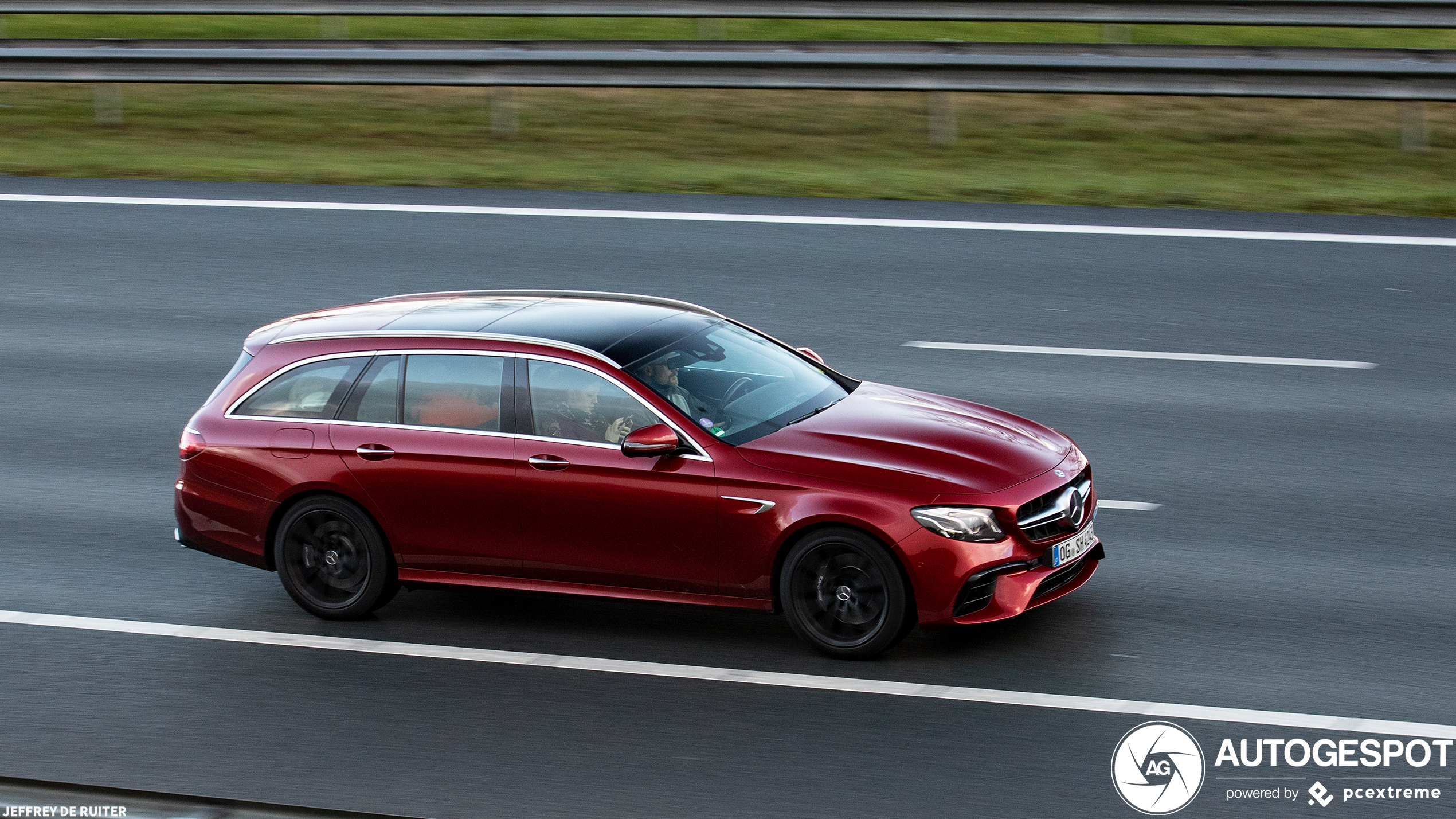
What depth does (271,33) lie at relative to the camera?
21328mm

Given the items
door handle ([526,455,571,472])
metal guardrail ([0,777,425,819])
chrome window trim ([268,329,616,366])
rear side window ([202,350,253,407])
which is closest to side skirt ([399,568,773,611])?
door handle ([526,455,571,472])

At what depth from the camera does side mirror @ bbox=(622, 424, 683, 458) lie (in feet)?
24.7

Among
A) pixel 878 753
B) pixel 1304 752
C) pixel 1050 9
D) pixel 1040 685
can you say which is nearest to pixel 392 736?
pixel 878 753

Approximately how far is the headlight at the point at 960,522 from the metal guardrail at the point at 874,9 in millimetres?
11328

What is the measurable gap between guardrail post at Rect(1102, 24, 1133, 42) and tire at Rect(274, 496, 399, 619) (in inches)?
520

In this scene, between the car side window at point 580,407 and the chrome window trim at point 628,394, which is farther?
the car side window at point 580,407

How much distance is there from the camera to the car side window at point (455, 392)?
8016 mm

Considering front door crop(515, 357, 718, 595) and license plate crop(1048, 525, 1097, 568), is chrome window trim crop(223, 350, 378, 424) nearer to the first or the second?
front door crop(515, 357, 718, 595)

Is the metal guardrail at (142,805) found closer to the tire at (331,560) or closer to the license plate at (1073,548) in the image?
the tire at (331,560)

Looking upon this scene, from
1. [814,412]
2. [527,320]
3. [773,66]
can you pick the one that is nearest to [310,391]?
[527,320]

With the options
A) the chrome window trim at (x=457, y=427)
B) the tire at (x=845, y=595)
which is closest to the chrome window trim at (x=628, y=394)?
the chrome window trim at (x=457, y=427)

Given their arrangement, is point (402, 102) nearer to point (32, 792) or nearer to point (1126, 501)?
point (1126, 501)

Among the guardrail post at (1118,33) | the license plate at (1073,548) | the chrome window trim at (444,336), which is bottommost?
the license plate at (1073,548)

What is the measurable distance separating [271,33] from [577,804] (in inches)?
676
